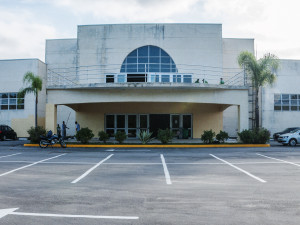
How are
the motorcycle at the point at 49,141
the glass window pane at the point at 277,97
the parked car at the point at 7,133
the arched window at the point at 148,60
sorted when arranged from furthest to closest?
1. the glass window pane at the point at 277,97
2. the arched window at the point at 148,60
3. the parked car at the point at 7,133
4. the motorcycle at the point at 49,141

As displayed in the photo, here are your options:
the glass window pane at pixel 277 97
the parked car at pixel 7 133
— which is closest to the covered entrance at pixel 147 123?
the glass window pane at pixel 277 97

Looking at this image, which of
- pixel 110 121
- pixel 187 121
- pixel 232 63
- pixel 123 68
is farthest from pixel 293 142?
pixel 123 68

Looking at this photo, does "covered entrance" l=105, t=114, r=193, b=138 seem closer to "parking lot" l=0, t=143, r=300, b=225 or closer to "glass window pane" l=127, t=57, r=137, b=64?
"glass window pane" l=127, t=57, r=137, b=64

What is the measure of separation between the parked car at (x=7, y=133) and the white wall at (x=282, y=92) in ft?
85.1

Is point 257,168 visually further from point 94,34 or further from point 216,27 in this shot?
point 94,34

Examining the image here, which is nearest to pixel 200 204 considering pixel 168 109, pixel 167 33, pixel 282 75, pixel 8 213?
pixel 8 213

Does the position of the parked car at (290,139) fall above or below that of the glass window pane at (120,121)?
below

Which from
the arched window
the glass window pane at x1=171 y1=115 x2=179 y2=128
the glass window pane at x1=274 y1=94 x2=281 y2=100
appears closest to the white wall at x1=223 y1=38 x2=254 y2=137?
the glass window pane at x1=274 y1=94 x2=281 y2=100

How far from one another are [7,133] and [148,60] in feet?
53.1

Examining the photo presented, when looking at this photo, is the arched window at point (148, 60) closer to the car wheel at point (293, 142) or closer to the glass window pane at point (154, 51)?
the glass window pane at point (154, 51)

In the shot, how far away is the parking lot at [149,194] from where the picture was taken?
199 inches

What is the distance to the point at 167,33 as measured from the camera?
29906 mm

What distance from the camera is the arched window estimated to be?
98.2 ft

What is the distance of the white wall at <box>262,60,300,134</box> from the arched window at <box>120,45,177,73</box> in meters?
10.4
